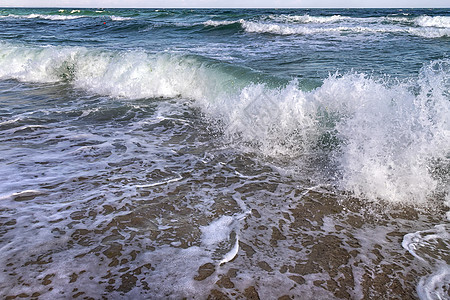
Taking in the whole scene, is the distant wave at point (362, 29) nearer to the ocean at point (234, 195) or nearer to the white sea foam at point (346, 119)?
the white sea foam at point (346, 119)

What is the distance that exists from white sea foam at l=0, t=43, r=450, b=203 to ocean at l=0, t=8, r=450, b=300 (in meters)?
0.02

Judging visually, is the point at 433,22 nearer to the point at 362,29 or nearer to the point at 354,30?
the point at 362,29

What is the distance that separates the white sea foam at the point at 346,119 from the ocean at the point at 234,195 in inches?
0.8

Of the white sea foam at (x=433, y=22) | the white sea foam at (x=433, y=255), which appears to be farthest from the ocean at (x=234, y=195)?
the white sea foam at (x=433, y=22)

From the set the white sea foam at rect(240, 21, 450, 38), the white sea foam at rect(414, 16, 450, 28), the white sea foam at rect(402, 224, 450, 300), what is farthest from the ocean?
the white sea foam at rect(414, 16, 450, 28)

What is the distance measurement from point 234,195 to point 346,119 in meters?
2.00

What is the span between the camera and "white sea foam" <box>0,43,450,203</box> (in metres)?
3.69

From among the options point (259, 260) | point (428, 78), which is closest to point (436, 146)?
point (428, 78)

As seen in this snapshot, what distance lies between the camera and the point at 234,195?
141 inches

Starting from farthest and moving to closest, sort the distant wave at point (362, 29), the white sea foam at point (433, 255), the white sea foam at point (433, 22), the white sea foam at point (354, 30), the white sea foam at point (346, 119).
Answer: the white sea foam at point (433, 22) < the distant wave at point (362, 29) < the white sea foam at point (354, 30) < the white sea foam at point (346, 119) < the white sea foam at point (433, 255)

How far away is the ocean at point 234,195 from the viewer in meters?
2.37

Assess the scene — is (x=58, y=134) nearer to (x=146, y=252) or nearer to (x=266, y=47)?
(x=146, y=252)

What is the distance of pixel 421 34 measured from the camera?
15.5 meters

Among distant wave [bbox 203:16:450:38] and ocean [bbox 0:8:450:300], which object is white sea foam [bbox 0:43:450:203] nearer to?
ocean [bbox 0:8:450:300]
